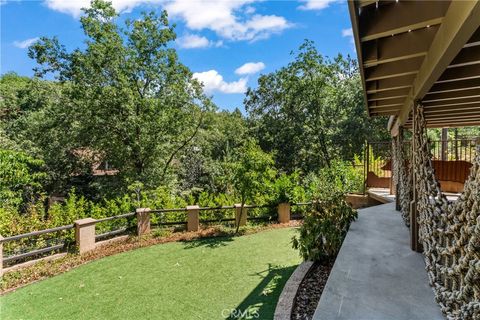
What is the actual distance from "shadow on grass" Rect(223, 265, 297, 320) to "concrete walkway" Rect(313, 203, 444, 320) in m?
1.00

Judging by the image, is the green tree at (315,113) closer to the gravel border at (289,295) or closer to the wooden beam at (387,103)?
the wooden beam at (387,103)

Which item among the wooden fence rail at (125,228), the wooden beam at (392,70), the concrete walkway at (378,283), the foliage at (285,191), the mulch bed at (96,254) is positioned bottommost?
the mulch bed at (96,254)

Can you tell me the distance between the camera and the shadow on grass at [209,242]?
6.59 metres

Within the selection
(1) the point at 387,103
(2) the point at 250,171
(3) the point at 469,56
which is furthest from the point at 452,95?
(2) the point at 250,171

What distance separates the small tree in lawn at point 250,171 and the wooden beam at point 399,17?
5561 millimetres

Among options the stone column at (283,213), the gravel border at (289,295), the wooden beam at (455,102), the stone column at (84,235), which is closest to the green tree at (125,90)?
the stone column at (84,235)

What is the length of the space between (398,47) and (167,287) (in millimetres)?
4434

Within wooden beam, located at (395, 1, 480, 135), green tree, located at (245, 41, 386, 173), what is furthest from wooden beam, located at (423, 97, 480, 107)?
green tree, located at (245, 41, 386, 173)

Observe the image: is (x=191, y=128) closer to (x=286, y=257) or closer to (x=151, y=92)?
(x=151, y=92)

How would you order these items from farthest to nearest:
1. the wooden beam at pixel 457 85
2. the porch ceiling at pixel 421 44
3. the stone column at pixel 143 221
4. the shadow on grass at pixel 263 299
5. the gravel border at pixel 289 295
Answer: the stone column at pixel 143 221 → the shadow on grass at pixel 263 299 → the wooden beam at pixel 457 85 → the gravel border at pixel 289 295 → the porch ceiling at pixel 421 44

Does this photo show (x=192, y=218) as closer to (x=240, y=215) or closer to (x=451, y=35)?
(x=240, y=215)

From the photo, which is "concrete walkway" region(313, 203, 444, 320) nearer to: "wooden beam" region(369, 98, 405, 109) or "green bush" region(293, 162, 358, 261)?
"green bush" region(293, 162, 358, 261)

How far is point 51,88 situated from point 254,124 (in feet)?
36.8

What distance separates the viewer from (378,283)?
286 cm
